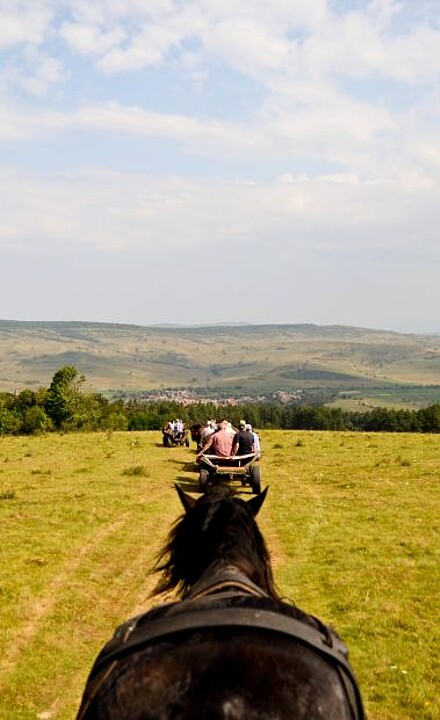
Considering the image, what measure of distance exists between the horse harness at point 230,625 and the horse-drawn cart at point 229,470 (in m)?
16.0

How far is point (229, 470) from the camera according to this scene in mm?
19281

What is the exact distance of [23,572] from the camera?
11664 mm

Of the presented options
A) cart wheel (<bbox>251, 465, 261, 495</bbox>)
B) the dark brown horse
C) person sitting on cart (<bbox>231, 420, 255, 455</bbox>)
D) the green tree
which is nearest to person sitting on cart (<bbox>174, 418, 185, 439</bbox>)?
person sitting on cart (<bbox>231, 420, 255, 455</bbox>)

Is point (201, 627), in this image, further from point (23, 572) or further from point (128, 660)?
Result: point (23, 572)

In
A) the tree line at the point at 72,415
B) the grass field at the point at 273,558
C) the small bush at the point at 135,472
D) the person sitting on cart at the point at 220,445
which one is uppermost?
the person sitting on cart at the point at 220,445

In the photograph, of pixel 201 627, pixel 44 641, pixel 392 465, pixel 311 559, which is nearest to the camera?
pixel 201 627

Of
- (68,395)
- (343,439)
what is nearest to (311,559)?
(343,439)

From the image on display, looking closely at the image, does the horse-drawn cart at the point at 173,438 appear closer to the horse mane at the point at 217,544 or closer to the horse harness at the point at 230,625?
the horse mane at the point at 217,544

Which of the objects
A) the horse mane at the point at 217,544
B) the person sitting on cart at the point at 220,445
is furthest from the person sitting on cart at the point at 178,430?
the horse mane at the point at 217,544

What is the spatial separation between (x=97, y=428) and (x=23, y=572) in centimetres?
4013

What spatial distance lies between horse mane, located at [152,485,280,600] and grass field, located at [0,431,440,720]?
3.56 metres

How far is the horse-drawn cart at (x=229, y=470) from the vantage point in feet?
62.5

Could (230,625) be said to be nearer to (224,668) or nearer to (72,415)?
(224,668)

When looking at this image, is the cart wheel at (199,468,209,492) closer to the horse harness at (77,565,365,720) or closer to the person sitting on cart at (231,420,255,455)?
the person sitting on cart at (231,420,255,455)
